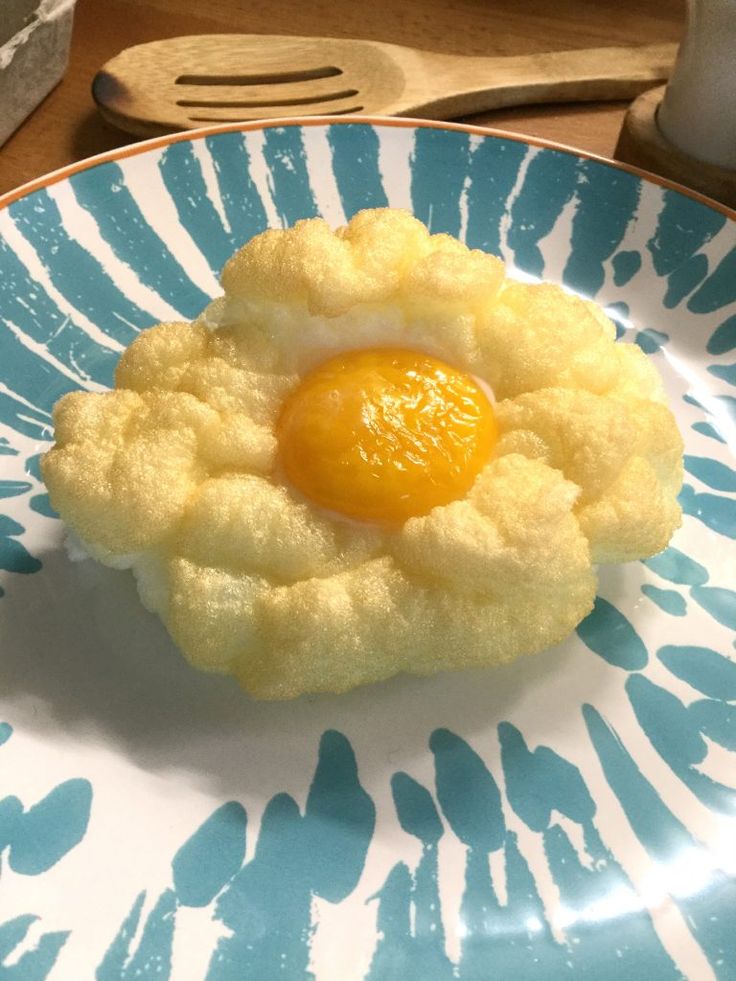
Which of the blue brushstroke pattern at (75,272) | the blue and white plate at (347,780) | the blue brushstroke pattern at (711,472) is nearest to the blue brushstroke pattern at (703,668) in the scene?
the blue and white plate at (347,780)

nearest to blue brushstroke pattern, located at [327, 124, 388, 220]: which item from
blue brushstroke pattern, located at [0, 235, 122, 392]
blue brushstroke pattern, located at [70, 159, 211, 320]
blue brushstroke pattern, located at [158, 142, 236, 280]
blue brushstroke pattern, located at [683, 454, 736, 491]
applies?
blue brushstroke pattern, located at [158, 142, 236, 280]

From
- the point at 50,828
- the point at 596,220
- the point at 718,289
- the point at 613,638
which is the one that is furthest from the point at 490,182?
the point at 50,828

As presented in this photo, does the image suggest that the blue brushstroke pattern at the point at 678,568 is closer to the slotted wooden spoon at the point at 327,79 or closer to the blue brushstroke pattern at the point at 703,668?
the blue brushstroke pattern at the point at 703,668

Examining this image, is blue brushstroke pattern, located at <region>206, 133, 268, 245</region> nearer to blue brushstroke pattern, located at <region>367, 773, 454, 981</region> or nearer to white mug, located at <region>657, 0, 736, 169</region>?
white mug, located at <region>657, 0, 736, 169</region>

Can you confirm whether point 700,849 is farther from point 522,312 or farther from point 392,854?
point 522,312

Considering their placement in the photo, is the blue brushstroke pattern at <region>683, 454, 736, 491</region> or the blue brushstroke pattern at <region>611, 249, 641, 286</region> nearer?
the blue brushstroke pattern at <region>683, 454, 736, 491</region>

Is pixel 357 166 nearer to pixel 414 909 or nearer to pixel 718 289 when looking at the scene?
pixel 718 289
